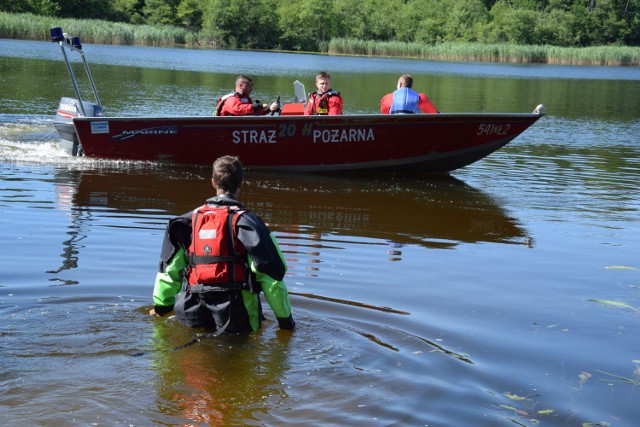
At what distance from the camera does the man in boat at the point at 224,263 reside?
4.89 metres

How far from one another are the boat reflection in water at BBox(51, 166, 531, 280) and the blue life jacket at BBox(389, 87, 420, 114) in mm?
1000

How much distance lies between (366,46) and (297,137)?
5665 centimetres

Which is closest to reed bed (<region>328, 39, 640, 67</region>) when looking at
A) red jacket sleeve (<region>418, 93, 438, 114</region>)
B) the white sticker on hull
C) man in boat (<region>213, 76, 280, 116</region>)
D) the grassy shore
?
the grassy shore

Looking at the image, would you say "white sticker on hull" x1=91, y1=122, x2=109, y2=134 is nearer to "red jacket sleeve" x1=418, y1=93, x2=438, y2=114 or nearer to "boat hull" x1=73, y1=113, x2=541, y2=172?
"boat hull" x1=73, y1=113, x2=541, y2=172

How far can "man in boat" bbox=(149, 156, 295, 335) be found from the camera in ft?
16.0

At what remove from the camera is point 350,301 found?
6434 mm

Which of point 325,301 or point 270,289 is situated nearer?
point 270,289

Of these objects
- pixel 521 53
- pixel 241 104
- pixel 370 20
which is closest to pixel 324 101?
pixel 241 104

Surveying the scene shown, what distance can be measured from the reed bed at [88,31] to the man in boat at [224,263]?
46.4 m

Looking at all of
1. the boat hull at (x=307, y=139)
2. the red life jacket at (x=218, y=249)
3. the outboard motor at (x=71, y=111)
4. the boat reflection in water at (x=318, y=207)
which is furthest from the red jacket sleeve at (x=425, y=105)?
the red life jacket at (x=218, y=249)

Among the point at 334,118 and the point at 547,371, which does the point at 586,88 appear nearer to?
the point at 334,118

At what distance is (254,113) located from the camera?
1200cm

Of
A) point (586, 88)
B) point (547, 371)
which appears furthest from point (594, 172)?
point (586, 88)

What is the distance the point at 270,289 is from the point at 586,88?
111ft
